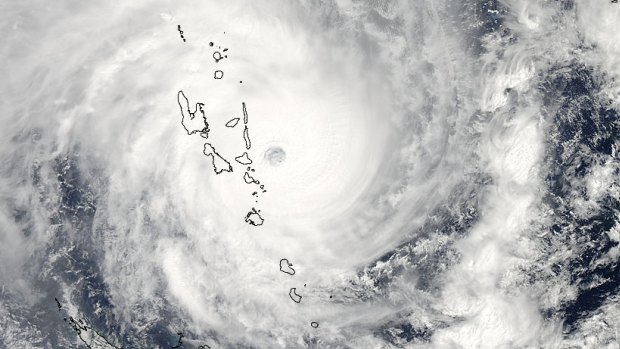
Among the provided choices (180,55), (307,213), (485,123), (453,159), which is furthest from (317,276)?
(180,55)

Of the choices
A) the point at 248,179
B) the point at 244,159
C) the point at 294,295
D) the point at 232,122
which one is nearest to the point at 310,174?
the point at 248,179

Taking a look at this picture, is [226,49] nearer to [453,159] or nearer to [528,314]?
[453,159]

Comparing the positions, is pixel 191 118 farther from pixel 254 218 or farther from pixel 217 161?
pixel 254 218

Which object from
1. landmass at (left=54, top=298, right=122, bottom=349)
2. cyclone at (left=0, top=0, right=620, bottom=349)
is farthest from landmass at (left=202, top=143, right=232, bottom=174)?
landmass at (left=54, top=298, right=122, bottom=349)

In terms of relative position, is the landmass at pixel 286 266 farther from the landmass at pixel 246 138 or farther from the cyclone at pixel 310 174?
the landmass at pixel 246 138

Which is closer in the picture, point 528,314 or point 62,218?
point 528,314

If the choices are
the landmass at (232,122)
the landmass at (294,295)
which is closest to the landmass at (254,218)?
the landmass at (294,295)
